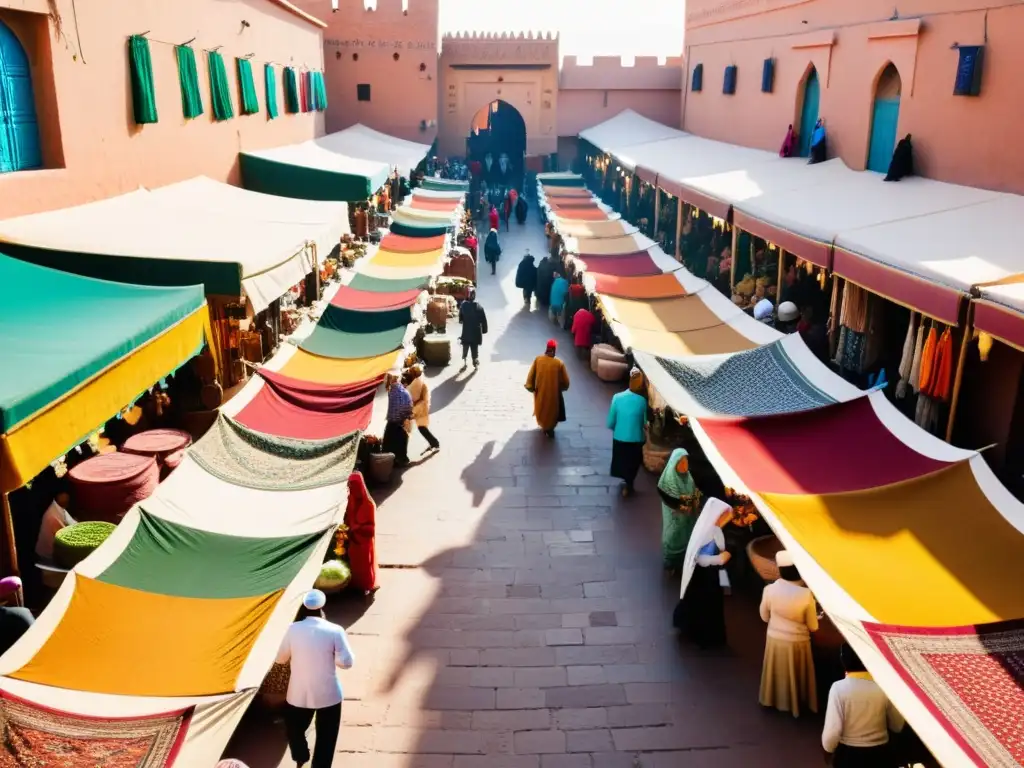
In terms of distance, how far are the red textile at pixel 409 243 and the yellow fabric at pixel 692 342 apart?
6.98 m

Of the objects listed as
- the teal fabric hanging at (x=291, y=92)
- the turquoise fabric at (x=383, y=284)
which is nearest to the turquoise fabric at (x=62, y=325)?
the turquoise fabric at (x=383, y=284)

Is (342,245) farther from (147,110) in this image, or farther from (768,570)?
(768,570)

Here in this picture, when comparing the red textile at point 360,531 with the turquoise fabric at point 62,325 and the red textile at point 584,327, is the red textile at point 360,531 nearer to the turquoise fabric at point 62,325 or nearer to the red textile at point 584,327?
the turquoise fabric at point 62,325

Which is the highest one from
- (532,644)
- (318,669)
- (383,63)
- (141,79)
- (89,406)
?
(383,63)

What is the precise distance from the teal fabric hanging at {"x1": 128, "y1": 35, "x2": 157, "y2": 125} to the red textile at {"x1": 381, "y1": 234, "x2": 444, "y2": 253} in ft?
20.4

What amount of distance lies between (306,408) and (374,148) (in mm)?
15225

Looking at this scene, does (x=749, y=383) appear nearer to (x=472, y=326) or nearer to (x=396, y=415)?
(x=396, y=415)

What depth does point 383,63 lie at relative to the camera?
2822 centimetres

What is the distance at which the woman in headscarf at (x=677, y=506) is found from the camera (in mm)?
7301

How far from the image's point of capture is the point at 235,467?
6820 mm

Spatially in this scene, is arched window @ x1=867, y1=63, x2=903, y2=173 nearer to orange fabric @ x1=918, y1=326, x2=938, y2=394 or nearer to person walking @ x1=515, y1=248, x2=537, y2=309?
orange fabric @ x1=918, y1=326, x2=938, y2=394

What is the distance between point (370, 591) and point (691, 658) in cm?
254

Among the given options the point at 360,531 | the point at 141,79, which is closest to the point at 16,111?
the point at 141,79

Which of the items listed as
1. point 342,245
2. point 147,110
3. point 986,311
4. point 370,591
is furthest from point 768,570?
point 342,245
